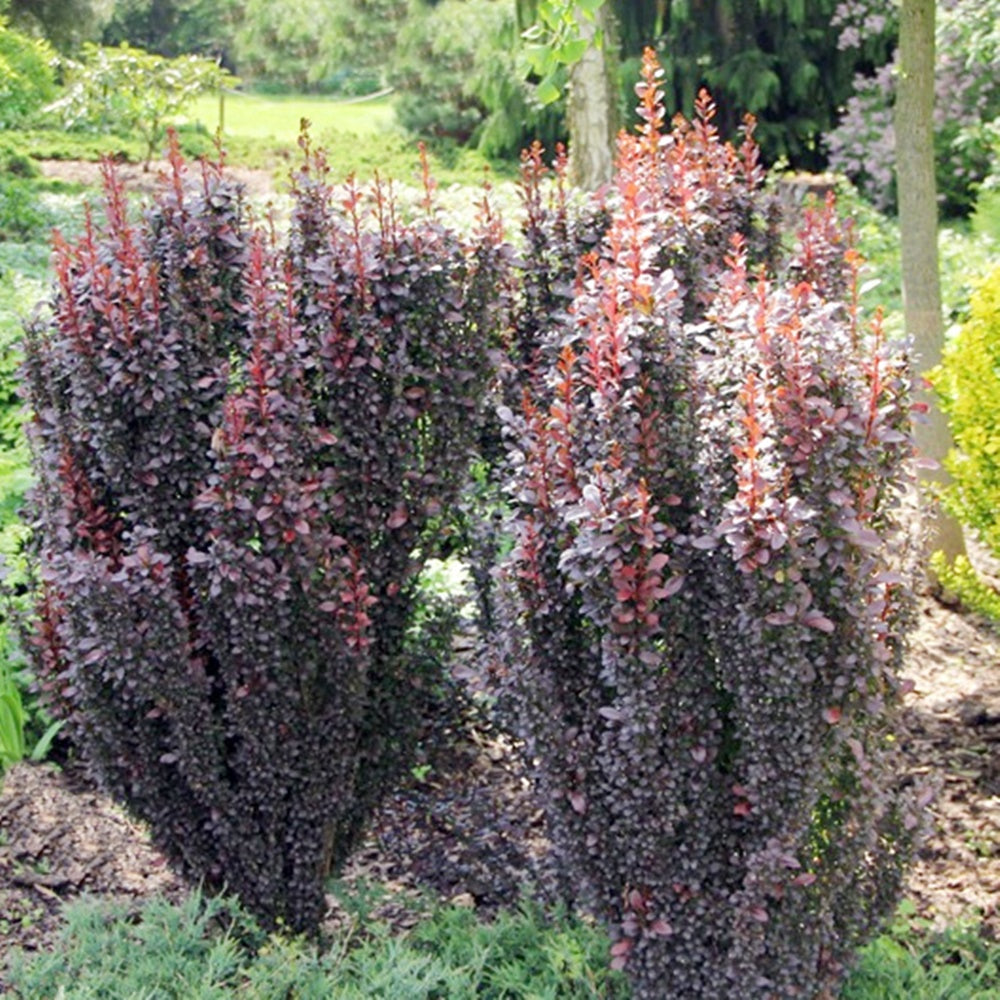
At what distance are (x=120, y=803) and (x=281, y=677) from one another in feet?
1.93

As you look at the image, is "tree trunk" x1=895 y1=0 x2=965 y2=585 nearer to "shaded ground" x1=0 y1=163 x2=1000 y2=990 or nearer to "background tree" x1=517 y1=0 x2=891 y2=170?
"shaded ground" x1=0 y1=163 x2=1000 y2=990

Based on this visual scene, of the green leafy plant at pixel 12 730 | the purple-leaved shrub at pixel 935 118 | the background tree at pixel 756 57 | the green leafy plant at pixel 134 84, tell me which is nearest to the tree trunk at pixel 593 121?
the purple-leaved shrub at pixel 935 118

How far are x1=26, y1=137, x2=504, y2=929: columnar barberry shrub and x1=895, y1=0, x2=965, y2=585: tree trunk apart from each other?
2542 mm

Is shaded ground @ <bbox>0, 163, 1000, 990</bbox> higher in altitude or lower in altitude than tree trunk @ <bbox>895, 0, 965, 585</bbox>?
lower

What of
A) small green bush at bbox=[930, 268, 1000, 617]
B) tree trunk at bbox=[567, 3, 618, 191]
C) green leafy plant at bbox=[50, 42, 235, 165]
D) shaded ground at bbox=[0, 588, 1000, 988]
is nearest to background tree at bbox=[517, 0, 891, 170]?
tree trunk at bbox=[567, 3, 618, 191]

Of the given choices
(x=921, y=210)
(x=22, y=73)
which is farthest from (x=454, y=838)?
(x=22, y=73)

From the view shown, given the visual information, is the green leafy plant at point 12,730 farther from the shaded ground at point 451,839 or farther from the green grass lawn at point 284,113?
the green grass lawn at point 284,113

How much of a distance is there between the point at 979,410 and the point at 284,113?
89.7ft

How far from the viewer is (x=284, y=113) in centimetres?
2966

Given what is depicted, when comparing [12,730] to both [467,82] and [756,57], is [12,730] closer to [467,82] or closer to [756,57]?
[756,57]

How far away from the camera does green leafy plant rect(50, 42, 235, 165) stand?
52.5 feet

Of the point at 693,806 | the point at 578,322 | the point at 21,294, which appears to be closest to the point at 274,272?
the point at 578,322

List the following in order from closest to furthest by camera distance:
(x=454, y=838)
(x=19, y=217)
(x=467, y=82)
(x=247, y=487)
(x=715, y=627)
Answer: (x=715, y=627), (x=247, y=487), (x=454, y=838), (x=19, y=217), (x=467, y=82)

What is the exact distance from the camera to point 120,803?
338cm
